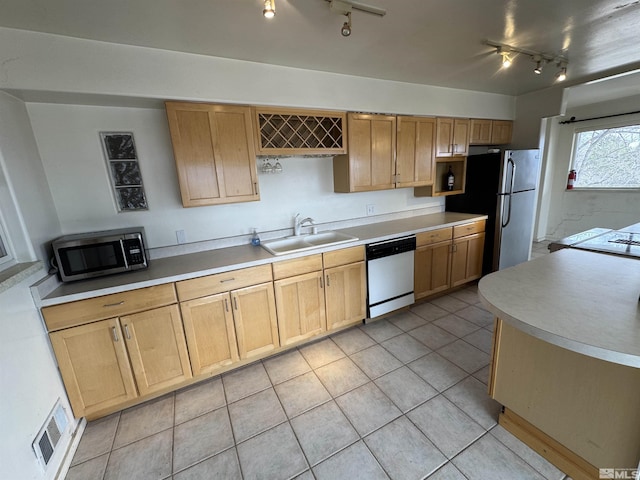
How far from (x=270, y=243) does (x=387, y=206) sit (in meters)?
1.60

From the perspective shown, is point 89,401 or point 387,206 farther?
point 387,206

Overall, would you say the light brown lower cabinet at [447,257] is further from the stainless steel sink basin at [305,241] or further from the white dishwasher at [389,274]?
the stainless steel sink basin at [305,241]

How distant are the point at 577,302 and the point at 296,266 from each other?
1.71m

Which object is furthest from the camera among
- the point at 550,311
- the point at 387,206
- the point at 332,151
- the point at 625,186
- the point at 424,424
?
the point at 625,186

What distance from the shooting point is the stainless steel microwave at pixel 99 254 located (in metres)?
1.70

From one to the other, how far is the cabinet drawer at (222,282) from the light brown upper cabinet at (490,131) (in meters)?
3.13

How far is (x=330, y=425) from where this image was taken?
1.67m

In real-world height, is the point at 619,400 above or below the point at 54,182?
below

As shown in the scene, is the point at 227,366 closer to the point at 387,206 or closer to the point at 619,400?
the point at 619,400

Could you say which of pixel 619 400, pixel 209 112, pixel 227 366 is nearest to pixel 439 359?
pixel 619 400

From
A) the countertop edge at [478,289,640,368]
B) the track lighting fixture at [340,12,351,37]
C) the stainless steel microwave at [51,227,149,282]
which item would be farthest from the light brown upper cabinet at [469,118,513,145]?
the stainless steel microwave at [51,227,149,282]

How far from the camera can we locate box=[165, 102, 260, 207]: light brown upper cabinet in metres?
1.96

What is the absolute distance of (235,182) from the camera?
7.15ft

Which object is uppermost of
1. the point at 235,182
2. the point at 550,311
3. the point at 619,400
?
the point at 235,182
